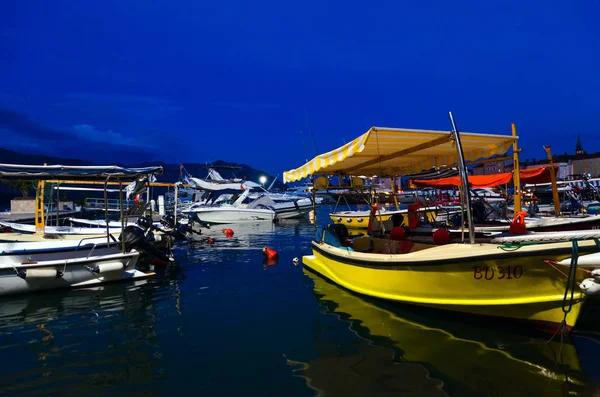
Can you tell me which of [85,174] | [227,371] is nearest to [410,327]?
[227,371]

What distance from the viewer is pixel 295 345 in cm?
570

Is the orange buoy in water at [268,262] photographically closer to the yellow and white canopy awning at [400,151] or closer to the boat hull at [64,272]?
the yellow and white canopy awning at [400,151]

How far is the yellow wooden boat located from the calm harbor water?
437 millimetres

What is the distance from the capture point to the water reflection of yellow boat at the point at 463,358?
14.0 feet

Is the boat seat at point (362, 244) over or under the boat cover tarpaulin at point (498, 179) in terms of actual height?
under

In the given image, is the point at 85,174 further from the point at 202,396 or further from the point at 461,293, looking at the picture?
the point at 461,293

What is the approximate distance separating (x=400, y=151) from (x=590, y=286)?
411cm

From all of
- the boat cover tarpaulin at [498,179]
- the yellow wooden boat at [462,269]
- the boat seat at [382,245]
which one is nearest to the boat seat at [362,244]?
the boat seat at [382,245]

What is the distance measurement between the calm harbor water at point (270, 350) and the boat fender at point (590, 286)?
38.7 inches

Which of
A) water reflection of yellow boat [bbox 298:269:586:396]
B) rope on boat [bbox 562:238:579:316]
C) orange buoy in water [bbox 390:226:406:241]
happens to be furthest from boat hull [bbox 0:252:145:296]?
rope on boat [bbox 562:238:579:316]

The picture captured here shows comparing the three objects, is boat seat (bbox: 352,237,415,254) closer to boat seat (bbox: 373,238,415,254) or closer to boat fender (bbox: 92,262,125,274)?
boat seat (bbox: 373,238,415,254)

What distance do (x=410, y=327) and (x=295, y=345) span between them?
80.8 inches

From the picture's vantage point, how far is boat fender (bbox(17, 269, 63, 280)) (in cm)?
870

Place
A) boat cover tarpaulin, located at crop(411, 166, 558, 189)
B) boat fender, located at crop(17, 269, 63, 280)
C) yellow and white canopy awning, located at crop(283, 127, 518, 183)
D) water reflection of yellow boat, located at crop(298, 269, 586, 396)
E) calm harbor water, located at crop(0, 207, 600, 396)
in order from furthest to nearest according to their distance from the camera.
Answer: boat cover tarpaulin, located at crop(411, 166, 558, 189) → boat fender, located at crop(17, 269, 63, 280) → yellow and white canopy awning, located at crop(283, 127, 518, 183) → calm harbor water, located at crop(0, 207, 600, 396) → water reflection of yellow boat, located at crop(298, 269, 586, 396)
